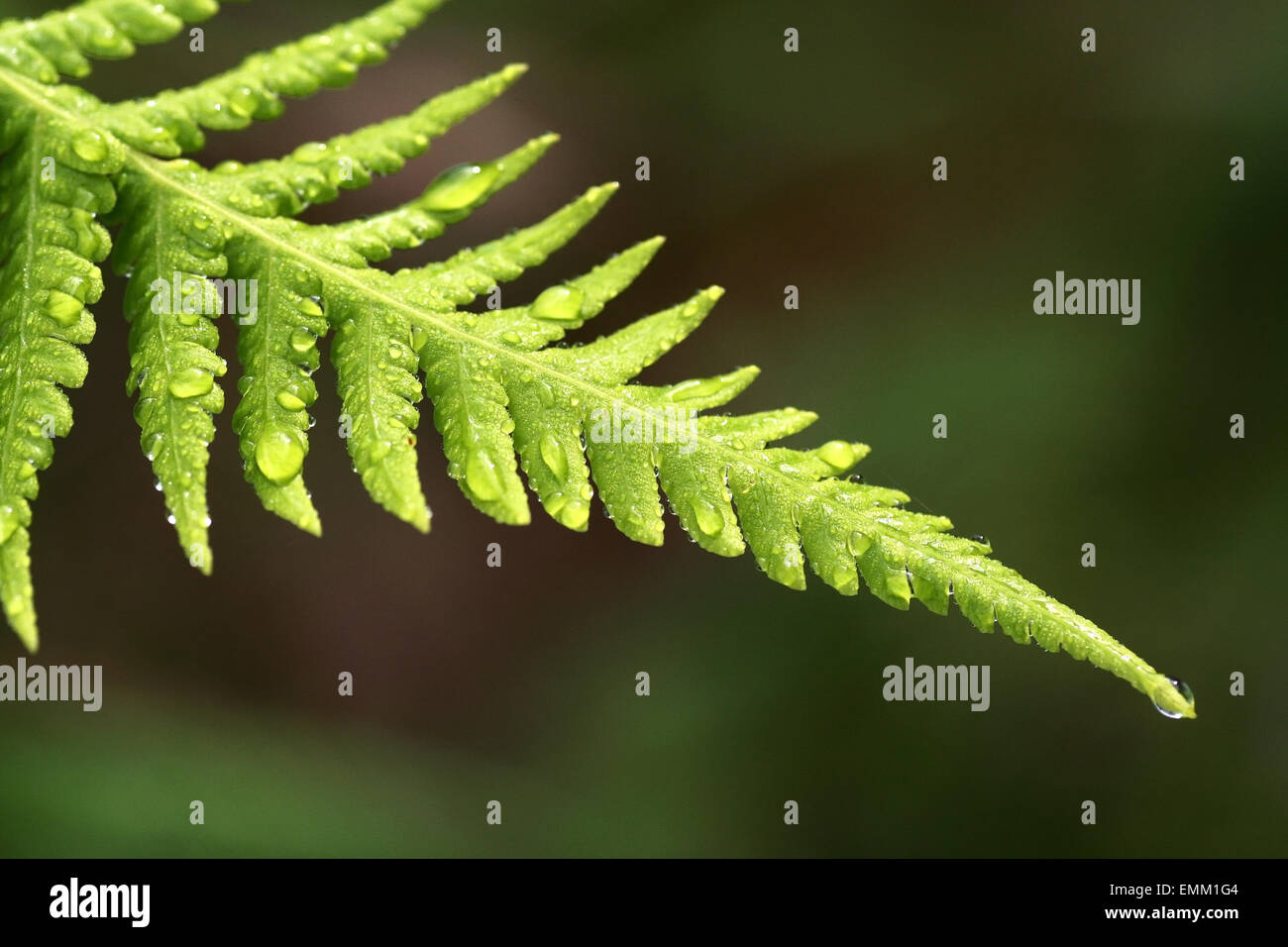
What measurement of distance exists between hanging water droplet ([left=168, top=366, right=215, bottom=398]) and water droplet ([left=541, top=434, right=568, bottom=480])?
50cm

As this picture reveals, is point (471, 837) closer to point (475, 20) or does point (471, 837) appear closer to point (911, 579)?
point (911, 579)

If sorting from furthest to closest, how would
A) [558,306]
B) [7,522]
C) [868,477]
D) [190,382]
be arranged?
[868,477] < [558,306] < [190,382] < [7,522]

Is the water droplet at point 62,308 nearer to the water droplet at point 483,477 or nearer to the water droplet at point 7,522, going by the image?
the water droplet at point 7,522

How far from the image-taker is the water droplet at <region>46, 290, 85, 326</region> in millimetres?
1396

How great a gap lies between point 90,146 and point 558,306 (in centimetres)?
80

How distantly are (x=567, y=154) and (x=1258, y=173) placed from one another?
2.97m

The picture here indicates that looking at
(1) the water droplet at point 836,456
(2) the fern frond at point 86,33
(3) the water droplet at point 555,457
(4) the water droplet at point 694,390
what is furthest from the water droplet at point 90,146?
(1) the water droplet at point 836,456

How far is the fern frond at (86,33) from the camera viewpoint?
1.50m

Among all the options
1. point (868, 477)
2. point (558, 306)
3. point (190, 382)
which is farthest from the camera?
point (868, 477)

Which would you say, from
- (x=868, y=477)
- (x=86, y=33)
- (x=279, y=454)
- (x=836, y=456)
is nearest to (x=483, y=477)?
(x=279, y=454)

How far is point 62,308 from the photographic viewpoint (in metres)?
1.40

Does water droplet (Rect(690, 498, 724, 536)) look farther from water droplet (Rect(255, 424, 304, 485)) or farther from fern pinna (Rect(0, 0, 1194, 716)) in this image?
water droplet (Rect(255, 424, 304, 485))

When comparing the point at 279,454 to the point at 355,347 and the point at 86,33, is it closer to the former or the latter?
the point at 355,347

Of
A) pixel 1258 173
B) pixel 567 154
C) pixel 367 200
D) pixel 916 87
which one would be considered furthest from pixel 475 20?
pixel 1258 173
